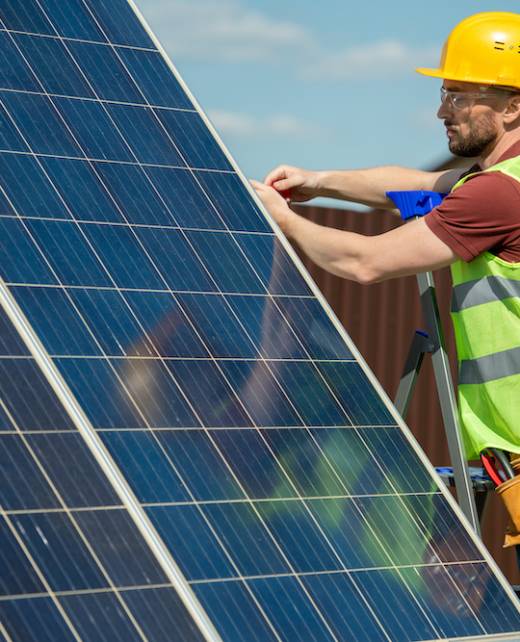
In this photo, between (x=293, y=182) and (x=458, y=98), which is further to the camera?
(x=293, y=182)

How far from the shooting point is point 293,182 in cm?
670

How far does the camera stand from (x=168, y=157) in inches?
237

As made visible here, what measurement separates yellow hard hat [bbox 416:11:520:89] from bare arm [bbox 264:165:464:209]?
986mm

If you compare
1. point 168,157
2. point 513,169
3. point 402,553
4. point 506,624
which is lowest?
point 506,624

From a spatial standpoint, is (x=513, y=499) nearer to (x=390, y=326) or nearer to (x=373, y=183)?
(x=373, y=183)

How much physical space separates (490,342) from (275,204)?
1.22 metres

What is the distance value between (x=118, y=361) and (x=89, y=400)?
0.89 ft

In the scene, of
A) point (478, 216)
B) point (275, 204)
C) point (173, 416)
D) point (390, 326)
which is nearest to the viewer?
point (173, 416)

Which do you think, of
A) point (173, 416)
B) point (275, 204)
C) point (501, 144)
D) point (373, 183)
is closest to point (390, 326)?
point (373, 183)

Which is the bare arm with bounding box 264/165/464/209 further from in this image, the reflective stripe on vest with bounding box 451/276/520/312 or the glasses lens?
the reflective stripe on vest with bounding box 451/276/520/312

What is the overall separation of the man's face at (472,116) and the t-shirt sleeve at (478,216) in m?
0.38

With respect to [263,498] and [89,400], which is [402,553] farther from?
[89,400]

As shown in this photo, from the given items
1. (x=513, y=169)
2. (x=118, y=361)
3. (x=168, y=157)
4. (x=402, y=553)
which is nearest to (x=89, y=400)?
(x=118, y=361)

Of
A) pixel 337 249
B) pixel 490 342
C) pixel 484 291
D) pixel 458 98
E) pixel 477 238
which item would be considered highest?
pixel 458 98
